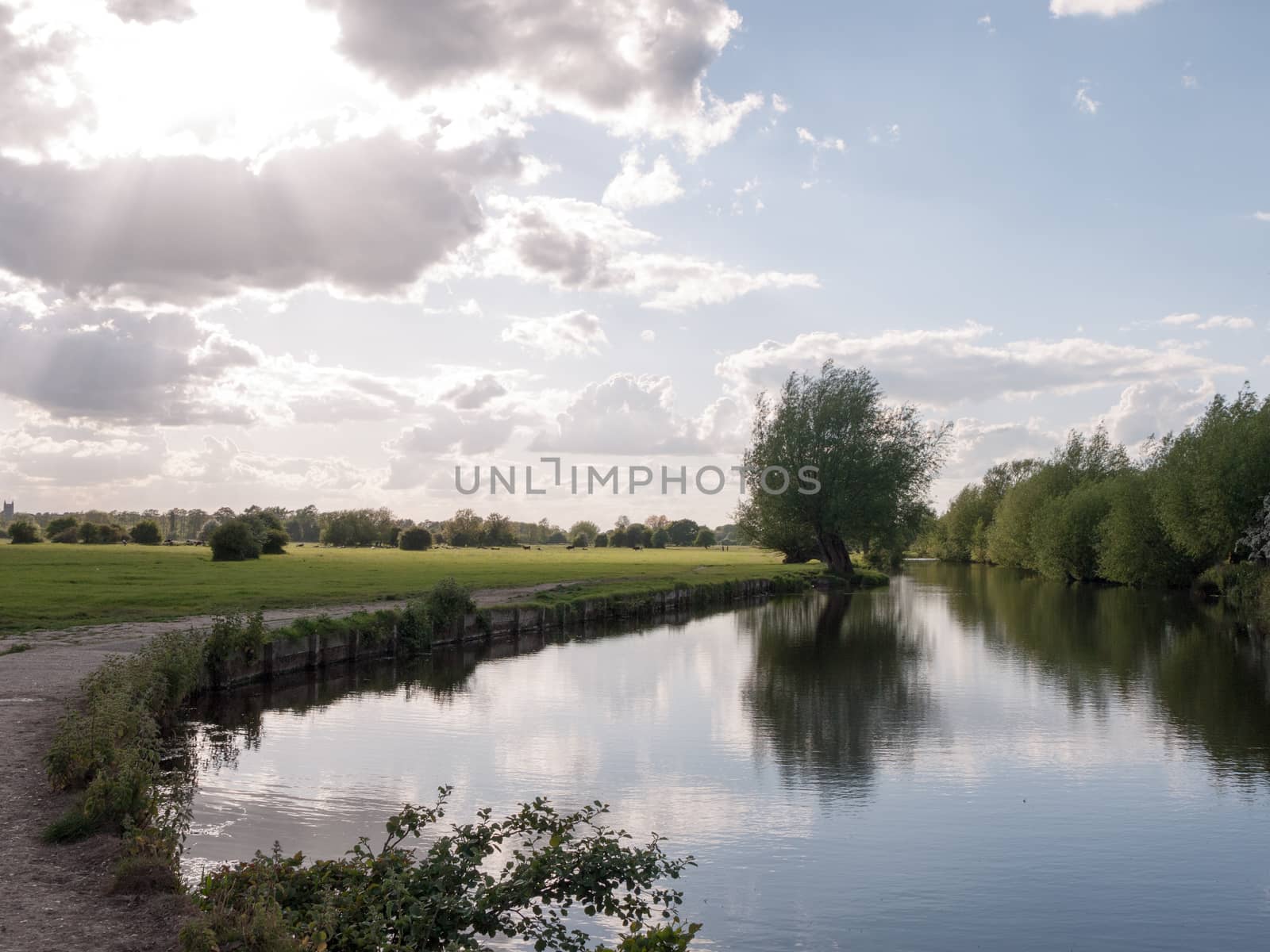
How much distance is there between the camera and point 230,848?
37.3ft

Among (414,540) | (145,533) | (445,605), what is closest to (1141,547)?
(445,605)

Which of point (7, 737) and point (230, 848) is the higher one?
point (7, 737)

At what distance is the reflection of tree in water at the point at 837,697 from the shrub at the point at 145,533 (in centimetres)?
7508

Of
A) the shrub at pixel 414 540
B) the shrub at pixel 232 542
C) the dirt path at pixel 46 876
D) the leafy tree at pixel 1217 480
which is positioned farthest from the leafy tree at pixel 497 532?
the dirt path at pixel 46 876

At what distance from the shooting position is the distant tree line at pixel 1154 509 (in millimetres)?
48312

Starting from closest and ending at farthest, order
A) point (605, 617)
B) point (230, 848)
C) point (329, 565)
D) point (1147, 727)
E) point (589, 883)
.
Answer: point (589, 883), point (230, 848), point (1147, 727), point (605, 617), point (329, 565)

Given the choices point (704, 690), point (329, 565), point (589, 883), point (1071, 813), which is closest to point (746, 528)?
point (329, 565)

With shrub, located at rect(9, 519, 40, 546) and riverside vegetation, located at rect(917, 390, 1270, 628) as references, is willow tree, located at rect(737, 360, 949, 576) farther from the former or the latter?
shrub, located at rect(9, 519, 40, 546)

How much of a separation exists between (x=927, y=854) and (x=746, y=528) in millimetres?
66002

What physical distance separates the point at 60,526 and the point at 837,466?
76376mm

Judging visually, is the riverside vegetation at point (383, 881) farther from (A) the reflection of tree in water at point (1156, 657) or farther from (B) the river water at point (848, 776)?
(A) the reflection of tree in water at point (1156, 657)

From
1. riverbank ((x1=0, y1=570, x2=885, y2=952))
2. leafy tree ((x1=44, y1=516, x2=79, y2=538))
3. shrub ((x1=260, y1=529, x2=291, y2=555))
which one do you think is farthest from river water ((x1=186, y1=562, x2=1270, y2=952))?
leafy tree ((x1=44, y1=516, x2=79, y2=538))

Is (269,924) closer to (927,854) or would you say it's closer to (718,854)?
(718,854)

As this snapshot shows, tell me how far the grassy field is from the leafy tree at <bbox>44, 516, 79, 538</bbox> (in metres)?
18.3
